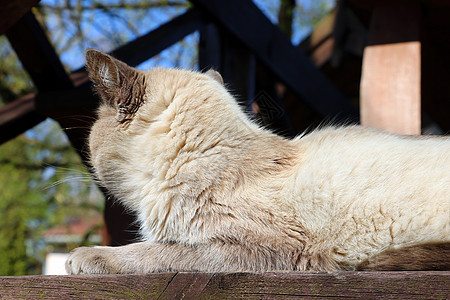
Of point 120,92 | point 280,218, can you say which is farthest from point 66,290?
point 120,92

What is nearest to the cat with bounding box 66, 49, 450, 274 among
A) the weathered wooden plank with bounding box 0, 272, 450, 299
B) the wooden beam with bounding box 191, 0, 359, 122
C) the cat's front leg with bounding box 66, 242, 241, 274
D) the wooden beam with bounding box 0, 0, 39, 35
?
the cat's front leg with bounding box 66, 242, 241, 274

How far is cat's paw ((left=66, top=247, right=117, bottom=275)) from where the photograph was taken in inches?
64.3

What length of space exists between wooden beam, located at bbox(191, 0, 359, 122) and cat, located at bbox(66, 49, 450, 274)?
1451mm

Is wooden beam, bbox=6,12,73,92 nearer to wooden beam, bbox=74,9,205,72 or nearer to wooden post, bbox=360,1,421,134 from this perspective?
wooden beam, bbox=74,9,205,72

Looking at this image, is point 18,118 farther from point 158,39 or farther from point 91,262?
point 91,262

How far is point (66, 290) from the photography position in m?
1.28

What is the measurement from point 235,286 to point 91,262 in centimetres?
66

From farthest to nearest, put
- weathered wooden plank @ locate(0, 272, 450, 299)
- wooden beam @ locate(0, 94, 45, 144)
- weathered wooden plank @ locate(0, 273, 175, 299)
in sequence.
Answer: wooden beam @ locate(0, 94, 45, 144), weathered wooden plank @ locate(0, 273, 175, 299), weathered wooden plank @ locate(0, 272, 450, 299)

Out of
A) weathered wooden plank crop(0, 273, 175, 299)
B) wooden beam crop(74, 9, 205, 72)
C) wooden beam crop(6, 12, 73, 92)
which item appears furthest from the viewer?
wooden beam crop(74, 9, 205, 72)

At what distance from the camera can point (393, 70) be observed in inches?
113

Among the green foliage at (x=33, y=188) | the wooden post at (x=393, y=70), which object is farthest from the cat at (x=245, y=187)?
the green foliage at (x=33, y=188)

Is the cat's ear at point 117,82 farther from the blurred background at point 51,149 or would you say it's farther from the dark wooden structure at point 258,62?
the blurred background at point 51,149

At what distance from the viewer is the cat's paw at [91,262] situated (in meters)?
1.63

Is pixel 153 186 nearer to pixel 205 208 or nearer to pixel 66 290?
pixel 205 208
